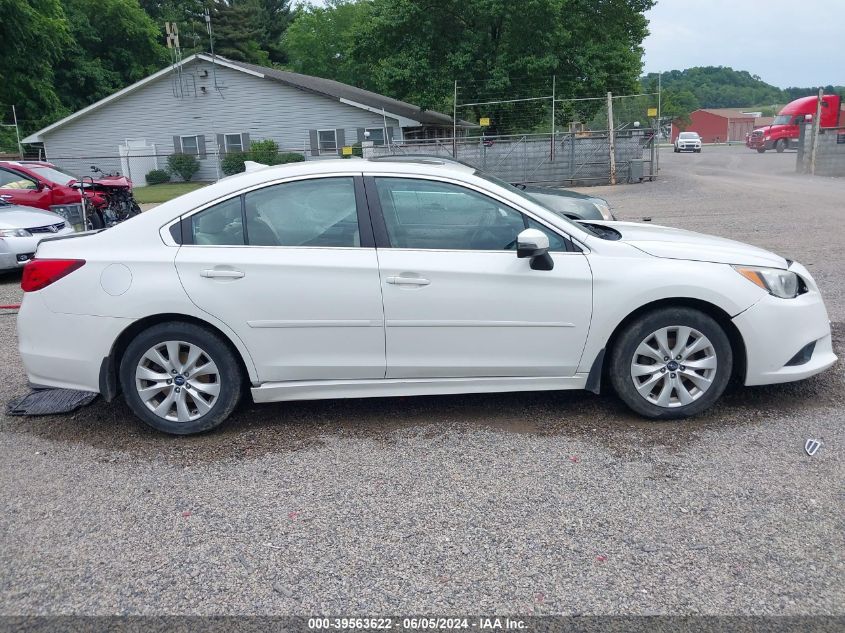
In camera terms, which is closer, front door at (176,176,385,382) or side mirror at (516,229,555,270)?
side mirror at (516,229,555,270)

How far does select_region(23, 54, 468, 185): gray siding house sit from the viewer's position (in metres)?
35.6

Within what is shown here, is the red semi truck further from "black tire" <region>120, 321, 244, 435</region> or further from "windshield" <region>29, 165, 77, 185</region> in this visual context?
"black tire" <region>120, 321, 244, 435</region>

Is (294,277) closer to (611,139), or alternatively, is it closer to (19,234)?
(19,234)

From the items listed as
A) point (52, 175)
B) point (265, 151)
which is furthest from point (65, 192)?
point (265, 151)

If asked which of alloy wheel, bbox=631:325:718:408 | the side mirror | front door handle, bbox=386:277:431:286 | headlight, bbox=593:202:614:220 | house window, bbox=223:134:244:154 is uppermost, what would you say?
house window, bbox=223:134:244:154

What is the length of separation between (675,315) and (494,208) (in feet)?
4.08

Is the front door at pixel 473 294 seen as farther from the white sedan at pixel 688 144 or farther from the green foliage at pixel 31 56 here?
the white sedan at pixel 688 144

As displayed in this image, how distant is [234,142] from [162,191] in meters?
6.47

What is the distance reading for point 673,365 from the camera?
436 cm

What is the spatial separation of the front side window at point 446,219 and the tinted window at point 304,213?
0.23 m

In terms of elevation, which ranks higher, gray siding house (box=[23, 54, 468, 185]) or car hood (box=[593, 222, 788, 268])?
gray siding house (box=[23, 54, 468, 185])

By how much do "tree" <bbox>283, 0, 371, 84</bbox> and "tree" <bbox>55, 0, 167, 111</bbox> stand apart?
14.4 m

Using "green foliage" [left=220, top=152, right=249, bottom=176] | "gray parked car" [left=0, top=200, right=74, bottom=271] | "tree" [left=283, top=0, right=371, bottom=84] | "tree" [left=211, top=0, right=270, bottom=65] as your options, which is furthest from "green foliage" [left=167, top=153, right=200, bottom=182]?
"tree" [left=283, top=0, right=371, bottom=84]

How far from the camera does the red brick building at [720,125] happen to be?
9338cm
